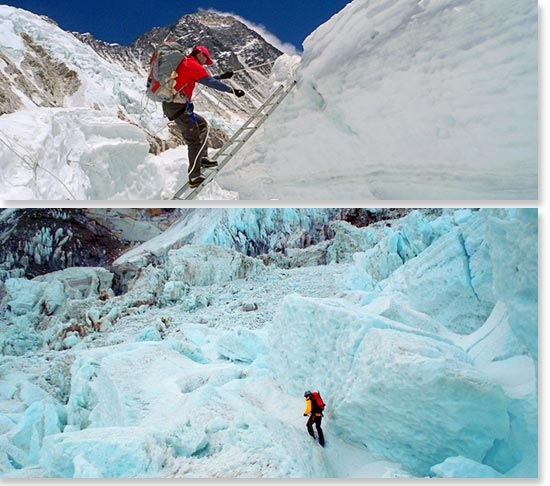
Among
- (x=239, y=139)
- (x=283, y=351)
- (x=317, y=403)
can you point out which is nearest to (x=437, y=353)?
(x=317, y=403)

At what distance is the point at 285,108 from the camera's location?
297cm

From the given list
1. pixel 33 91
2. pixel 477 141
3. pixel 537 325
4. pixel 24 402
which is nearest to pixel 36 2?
pixel 33 91

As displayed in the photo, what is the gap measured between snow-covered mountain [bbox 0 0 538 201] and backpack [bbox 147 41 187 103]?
0.37 metres

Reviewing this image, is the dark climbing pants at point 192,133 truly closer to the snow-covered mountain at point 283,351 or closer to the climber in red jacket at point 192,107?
the climber in red jacket at point 192,107

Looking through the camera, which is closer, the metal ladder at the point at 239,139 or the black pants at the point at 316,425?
the black pants at the point at 316,425

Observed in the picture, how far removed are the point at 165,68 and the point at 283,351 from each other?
1539 millimetres

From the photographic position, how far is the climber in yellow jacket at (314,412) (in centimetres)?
241

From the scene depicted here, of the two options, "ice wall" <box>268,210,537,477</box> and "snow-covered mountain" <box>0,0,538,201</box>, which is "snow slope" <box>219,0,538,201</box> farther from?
"ice wall" <box>268,210,537,477</box>

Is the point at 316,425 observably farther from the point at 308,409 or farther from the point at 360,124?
the point at 360,124

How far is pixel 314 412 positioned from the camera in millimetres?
2436

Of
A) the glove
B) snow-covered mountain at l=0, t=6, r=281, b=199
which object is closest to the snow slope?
snow-covered mountain at l=0, t=6, r=281, b=199

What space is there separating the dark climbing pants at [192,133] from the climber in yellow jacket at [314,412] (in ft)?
4.25

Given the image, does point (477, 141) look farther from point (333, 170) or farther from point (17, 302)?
point (17, 302)

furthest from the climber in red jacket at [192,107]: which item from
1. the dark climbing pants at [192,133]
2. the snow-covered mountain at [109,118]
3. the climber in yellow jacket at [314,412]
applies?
the climber in yellow jacket at [314,412]
